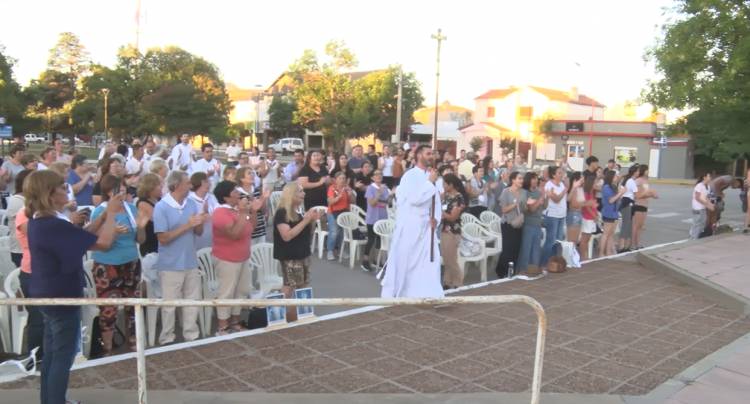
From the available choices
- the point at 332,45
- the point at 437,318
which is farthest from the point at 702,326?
the point at 332,45

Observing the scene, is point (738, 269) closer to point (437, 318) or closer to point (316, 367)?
point (437, 318)

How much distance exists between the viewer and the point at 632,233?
11.6 metres

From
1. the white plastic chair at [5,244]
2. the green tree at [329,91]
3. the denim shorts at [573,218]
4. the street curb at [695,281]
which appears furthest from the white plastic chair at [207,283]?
the green tree at [329,91]

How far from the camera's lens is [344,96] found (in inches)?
A: 1676

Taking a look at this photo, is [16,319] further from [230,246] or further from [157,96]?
[157,96]

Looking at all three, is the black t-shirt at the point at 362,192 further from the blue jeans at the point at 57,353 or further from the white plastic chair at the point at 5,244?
the blue jeans at the point at 57,353

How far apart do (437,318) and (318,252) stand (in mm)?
4496

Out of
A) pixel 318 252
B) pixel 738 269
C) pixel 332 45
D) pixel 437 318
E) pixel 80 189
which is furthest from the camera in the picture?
pixel 332 45

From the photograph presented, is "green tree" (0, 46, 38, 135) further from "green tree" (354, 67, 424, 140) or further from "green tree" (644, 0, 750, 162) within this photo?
"green tree" (644, 0, 750, 162)

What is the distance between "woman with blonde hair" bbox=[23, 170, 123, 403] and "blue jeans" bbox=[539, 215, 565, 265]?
6870 millimetres

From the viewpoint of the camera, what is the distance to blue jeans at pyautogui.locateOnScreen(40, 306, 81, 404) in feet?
11.6

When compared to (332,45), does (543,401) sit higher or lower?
lower

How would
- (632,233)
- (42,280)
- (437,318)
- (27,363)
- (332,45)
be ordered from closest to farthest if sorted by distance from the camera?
1. (42,280)
2. (27,363)
3. (437,318)
4. (632,233)
5. (332,45)

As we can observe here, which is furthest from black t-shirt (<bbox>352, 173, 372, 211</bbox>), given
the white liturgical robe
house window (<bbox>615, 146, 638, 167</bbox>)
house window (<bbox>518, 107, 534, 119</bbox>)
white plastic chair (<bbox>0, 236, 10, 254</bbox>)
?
house window (<bbox>518, 107, 534, 119</bbox>)
